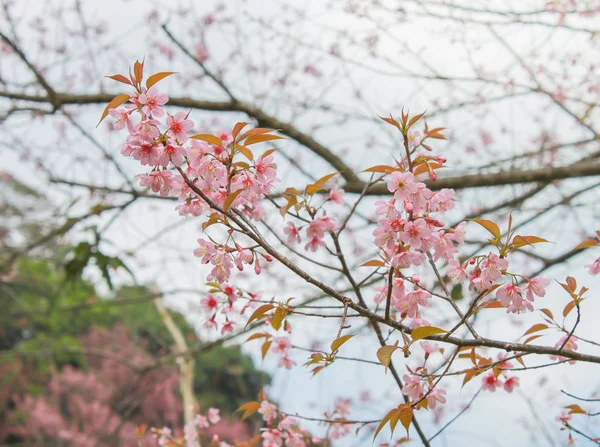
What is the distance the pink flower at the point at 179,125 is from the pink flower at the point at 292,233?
1.10 ft

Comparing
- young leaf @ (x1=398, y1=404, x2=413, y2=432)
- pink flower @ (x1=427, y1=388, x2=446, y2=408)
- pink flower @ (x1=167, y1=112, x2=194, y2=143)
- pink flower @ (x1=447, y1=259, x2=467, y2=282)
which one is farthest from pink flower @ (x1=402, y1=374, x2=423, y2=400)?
pink flower @ (x1=167, y1=112, x2=194, y2=143)

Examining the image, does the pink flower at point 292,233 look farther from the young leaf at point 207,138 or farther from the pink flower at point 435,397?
the pink flower at point 435,397

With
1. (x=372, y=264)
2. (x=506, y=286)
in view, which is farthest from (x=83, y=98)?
(x=506, y=286)

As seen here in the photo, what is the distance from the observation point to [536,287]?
0.87 m

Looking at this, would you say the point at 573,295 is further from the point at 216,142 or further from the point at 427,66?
the point at 427,66

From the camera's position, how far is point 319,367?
1.06 metres

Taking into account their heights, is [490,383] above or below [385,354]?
above

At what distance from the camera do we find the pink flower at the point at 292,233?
3.56 feet

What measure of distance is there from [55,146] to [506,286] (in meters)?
4.27

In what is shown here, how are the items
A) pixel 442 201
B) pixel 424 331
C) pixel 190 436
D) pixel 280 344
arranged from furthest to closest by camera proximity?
pixel 190 436 → pixel 280 344 → pixel 442 201 → pixel 424 331

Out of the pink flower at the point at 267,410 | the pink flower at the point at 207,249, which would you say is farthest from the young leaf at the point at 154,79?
the pink flower at the point at 267,410

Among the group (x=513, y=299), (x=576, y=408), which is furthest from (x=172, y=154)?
(x=576, y=408)

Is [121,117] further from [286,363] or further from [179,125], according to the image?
[286,363]

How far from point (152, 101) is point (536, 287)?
2.56ft
